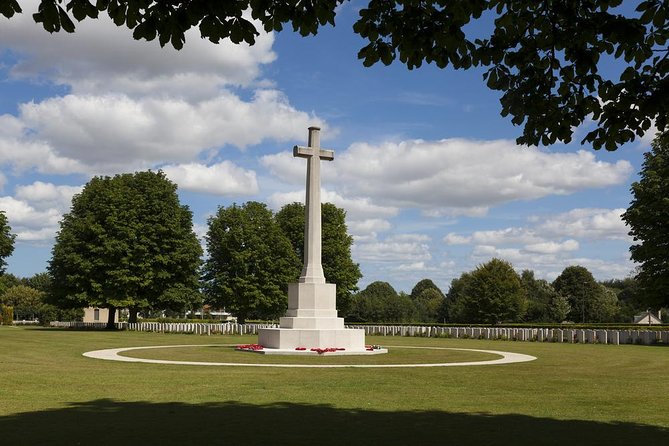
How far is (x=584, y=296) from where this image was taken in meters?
87.0

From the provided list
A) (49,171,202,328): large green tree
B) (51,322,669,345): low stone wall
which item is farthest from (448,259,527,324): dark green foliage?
(49,171,202,328): large green tree

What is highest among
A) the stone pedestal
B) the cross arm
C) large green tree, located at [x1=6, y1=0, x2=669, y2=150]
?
the cross arm

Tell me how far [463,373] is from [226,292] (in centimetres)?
3879

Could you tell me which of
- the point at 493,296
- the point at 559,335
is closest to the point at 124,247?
the point at 559,335

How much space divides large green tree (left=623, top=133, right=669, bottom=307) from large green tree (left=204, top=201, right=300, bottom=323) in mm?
27140

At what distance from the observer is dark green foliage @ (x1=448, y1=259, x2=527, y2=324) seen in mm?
61844

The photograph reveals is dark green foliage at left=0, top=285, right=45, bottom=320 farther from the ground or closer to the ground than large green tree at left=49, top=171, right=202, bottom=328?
closer to the ground

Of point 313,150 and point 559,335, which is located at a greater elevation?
point 313,150

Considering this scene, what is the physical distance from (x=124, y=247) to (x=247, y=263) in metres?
10.6

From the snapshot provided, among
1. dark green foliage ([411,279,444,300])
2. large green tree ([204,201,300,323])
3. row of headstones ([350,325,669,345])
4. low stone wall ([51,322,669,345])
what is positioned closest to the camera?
row of headstones ([350,325,669,345])

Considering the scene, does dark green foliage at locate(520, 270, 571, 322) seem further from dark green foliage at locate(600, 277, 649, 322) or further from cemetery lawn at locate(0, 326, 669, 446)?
cemetery lawn at locate(0, 326, 669, 446)

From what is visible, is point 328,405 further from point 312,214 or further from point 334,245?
point 334,245

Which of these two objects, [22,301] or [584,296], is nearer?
[584,296]

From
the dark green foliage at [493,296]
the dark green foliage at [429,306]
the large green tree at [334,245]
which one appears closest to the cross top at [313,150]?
the large green tree at [334,245]
